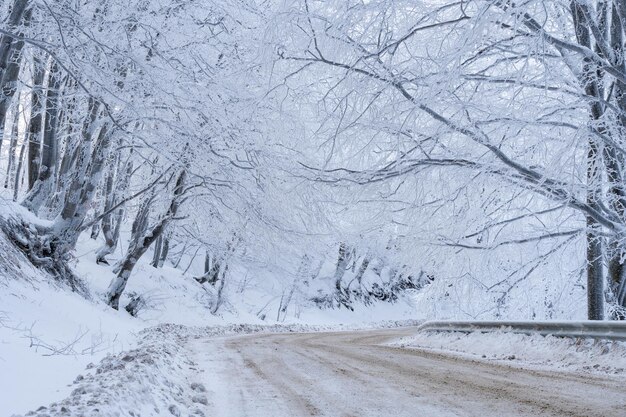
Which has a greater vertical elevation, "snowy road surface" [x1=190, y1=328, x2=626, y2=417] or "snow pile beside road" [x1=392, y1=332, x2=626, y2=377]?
"snow pile beside road" [x1=392, y1=332, x2=626, y2=377]

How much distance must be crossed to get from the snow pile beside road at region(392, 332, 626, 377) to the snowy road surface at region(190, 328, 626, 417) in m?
0.79

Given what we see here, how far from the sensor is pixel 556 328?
945 cm

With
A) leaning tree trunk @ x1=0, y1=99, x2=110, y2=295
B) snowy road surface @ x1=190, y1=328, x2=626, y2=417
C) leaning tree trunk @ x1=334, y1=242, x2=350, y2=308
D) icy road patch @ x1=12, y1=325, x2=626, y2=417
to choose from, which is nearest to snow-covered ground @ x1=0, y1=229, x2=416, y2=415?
icy road patch @ x1=12, y1=325, x2=626, y2=417

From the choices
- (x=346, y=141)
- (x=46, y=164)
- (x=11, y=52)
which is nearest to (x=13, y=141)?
(x=46, y=164)

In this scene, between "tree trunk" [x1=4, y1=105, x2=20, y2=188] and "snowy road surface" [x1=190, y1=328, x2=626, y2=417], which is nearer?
"snowy road surface" [x1=190, y1=328, x2=626, y2=417]

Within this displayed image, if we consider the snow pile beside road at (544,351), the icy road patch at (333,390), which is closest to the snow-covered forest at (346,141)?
the snow pile beside road at (544,351)

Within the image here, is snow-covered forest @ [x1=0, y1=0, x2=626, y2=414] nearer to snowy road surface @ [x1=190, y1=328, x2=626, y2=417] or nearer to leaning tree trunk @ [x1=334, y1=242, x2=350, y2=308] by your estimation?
snowy road surface @ [x1=190, y1=328, x2=626, y2=417]

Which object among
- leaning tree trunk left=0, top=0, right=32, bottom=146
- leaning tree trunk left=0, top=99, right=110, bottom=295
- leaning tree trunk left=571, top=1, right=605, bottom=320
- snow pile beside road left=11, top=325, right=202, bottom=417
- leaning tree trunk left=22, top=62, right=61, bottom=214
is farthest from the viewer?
leaning tree trunk left=22, top=62, right=61, bottom=214

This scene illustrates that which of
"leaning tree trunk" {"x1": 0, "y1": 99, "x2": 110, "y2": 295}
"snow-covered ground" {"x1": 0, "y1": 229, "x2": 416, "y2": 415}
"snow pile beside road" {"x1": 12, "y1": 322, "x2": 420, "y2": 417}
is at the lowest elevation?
"snow pile beside road" {"x1": 12, "y1": 322, "x2": 420, "y2": 417}

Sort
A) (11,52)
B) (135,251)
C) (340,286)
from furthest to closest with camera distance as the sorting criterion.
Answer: (340,286)
(135,251)
(11,52)

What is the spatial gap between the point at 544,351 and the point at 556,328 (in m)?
0.44

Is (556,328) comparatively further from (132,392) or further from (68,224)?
(68,224)

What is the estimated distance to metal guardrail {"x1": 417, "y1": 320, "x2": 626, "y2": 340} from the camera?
7.91 m

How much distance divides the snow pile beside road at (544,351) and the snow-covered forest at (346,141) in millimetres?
1128
